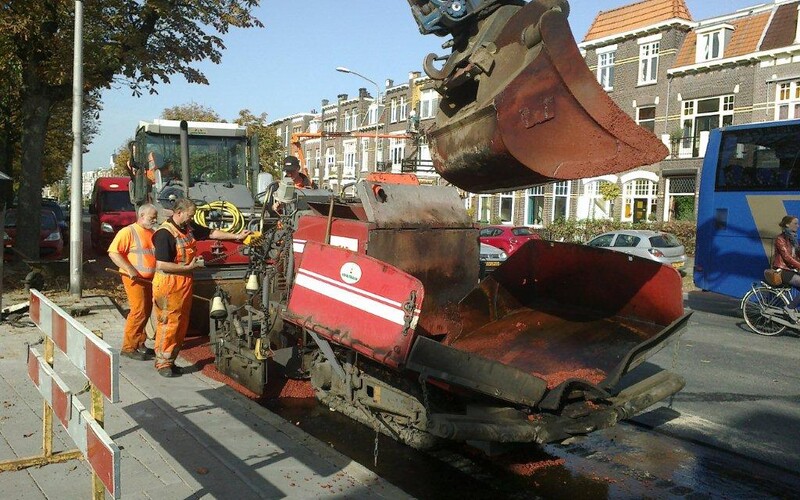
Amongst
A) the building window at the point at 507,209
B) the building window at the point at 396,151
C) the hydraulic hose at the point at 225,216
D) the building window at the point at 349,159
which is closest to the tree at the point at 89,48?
the hydraulic hose at the point at 225,216

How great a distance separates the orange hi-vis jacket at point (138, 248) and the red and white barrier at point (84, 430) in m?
3.12

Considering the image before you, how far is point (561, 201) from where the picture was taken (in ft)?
114

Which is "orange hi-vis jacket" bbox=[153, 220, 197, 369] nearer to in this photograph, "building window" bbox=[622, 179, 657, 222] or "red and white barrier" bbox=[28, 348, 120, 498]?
"red and white barrier" bbox=[28, 348, 120, 498]

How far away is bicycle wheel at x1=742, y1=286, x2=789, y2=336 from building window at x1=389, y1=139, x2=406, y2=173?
36848 mm

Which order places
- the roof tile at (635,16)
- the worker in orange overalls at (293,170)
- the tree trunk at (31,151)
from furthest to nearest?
the roof tile at (635,16) → the tree trunk at (31,151) → the worker in orange overalls at (293,170)

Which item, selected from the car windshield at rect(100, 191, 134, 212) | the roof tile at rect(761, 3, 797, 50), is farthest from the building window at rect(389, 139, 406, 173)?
the car windshield at rect(100, 191, 134, 212)

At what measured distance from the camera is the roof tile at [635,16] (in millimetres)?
30125

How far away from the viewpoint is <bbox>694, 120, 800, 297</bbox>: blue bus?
12.2 meters

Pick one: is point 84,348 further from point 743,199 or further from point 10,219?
point 10,219

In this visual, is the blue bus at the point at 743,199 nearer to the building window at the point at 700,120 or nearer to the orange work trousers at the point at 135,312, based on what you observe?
the orange work trousers at the point at 135,312

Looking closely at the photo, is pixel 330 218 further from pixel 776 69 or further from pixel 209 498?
pixel 776 69

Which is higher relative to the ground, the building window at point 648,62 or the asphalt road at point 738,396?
the building window at point 648,62

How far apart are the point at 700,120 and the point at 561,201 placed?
7.86 meters

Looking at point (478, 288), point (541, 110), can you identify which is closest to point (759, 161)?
point (478, 288)
